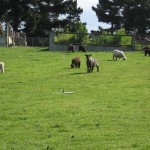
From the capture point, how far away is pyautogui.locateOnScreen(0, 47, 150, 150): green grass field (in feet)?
34.9

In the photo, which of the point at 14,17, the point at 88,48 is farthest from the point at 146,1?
the point at 88,48

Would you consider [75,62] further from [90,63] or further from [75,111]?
[75,111]

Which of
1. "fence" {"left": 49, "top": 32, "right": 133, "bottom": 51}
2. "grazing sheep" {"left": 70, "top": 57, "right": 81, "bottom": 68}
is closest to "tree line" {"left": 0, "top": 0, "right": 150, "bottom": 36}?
"fence" {"left": 49, "top": 32, "right": 133, "bottom": 51}

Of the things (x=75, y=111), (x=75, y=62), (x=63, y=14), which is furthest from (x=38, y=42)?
(x=75, y=111)

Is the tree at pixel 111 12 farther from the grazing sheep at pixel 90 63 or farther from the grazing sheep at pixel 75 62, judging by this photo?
the grazing sheep at pixel 90 63

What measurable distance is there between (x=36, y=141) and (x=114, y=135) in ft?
6.03

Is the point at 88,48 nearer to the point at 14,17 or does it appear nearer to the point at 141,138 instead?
the point at 14,17

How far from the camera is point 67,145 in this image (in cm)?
1033

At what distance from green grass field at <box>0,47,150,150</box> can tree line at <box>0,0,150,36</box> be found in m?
52.8

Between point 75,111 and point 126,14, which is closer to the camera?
point 75,111

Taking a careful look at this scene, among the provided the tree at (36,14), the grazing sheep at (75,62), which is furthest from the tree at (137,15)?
the grazing sheep at (75,62)

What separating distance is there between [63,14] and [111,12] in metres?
10.3

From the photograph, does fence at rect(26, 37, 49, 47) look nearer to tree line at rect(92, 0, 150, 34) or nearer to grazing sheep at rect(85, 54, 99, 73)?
tree line at rect(92, 0, 150, 34)

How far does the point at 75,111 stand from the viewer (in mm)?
14227
